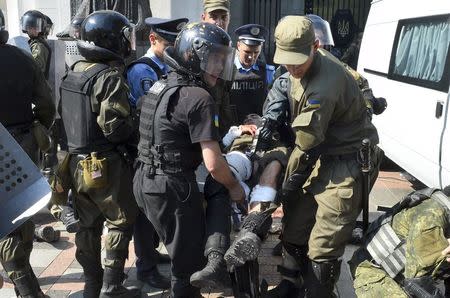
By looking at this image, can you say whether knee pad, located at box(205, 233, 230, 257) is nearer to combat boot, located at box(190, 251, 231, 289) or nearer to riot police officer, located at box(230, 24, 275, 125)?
combat boot, located at box(190, 251, 231, 289)

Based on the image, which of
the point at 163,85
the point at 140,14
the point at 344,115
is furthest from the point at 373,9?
the point at 163,85

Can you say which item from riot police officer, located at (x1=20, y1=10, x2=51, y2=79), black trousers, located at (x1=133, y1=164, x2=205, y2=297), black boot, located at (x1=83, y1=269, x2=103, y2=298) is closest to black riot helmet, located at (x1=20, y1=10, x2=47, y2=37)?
riot police officer, located at (x1=20, y1=10, x2=51, y2=79)

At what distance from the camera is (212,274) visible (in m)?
2.60

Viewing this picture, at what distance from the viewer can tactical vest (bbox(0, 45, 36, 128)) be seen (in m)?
3.30

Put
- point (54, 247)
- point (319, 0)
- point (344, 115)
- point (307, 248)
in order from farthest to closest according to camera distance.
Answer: point (319, 0), point (54, 247), point (307, 248), point (344, 115)

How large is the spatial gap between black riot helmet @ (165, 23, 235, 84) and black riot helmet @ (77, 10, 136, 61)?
23.8 inches

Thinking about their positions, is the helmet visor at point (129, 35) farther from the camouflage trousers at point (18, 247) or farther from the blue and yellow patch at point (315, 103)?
the blue and yellow patch at point (315, 103)

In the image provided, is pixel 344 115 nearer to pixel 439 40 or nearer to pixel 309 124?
pixel 309 124

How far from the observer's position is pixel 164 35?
13.0 feet

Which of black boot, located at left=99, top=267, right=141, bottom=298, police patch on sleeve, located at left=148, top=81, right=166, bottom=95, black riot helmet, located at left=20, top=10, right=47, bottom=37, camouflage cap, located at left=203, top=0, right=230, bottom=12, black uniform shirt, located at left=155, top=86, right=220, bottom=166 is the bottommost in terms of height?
black boot, located at left=99, top=267, right=141, bottom=298

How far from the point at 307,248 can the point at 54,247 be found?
7.64 ft

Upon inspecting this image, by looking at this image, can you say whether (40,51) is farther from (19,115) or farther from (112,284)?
(112,284)

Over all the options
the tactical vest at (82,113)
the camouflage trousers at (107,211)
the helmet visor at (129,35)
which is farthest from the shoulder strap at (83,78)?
the camouflage trousers at (107,211)

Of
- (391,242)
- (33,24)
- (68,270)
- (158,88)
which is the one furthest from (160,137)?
(33,24)
